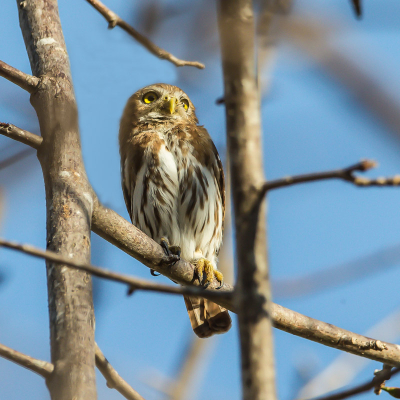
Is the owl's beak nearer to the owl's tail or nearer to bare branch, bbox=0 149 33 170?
the owl's tail

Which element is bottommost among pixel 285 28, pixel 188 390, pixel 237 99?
pixel 237 99

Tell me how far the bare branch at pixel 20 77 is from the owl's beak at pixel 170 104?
8.65 feet

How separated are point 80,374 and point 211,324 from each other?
2977mm

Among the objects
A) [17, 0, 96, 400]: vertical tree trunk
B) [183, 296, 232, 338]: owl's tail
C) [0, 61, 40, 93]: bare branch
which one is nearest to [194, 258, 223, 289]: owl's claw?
[183, 296, 232, 338]: owl's tail

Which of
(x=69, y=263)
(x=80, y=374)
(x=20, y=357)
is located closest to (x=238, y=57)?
(x=69, y=263)

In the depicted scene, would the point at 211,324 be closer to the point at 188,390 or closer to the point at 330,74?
the point at 188,390

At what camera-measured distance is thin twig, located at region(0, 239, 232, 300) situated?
1286 millimetres

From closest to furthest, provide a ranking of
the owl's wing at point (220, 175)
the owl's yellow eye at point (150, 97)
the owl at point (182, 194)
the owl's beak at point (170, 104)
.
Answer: the owl at point (182, 194), the owl's wing at point (220, 175), the owl's beak at point (170, 104), the owl's yellow eye at point (150, 97)

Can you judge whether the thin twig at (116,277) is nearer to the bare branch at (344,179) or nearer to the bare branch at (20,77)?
the bare branch at (344,179)

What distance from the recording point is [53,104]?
2.97 metres

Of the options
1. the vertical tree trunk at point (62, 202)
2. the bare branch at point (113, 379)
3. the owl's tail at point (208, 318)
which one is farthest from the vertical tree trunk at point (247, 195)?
the owl's tail at point (208, 318)

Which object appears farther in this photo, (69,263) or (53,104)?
(53,104)

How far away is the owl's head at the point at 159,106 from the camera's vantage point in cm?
562

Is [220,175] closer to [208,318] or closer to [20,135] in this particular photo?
[208,318]
